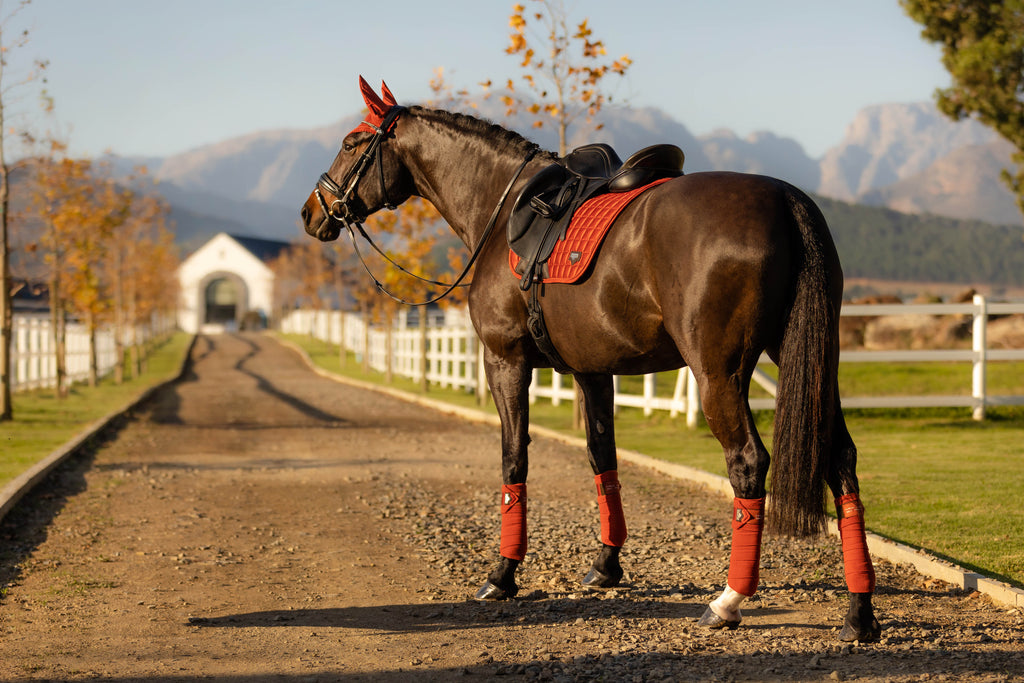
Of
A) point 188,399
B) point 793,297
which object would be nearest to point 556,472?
point 793,297

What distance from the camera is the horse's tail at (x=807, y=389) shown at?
4219 mm

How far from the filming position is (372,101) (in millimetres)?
5918

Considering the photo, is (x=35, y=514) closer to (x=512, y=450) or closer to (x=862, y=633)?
(x=512, y=450)

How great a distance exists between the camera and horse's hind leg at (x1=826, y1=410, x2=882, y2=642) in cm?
426

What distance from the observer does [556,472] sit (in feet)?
33.4

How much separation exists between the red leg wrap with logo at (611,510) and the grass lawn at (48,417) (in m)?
5.92

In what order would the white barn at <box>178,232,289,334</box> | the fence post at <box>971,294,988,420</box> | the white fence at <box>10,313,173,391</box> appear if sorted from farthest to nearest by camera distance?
1. the white barn at <box>178,232,289,334</box>
2. the white fence at <box>10,313,173,391</box>
3. the fence post at <box>971,294,988,420</box>

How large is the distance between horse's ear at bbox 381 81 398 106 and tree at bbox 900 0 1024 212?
19535 millimetres

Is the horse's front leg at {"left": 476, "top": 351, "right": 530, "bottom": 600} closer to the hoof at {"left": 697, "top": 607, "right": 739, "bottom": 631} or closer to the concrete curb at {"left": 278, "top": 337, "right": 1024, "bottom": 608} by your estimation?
the hoof at {"left": 697, "top": 607, "right": 739, "bottom": 631}

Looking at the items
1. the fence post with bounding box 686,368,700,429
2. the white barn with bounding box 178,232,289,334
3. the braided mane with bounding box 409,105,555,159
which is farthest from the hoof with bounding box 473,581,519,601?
the white barn with bounding box 178,232,289,334

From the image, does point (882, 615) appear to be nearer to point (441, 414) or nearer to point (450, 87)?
point (441, 414)

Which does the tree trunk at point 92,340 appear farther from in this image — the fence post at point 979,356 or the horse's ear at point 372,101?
the horse's ear at point 372,101

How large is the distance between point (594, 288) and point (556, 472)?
5.65 meters

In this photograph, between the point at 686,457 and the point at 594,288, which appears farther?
the point at 686,457
